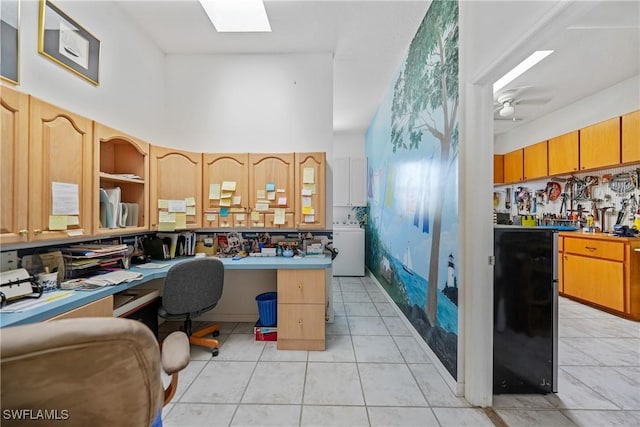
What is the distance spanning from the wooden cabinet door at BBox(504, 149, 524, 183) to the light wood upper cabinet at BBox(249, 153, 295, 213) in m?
4.37

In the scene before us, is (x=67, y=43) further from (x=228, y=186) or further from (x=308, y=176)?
(x=308, y=176)

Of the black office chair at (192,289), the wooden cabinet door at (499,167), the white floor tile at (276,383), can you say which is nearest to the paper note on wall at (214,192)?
the black office chair at (192,289)

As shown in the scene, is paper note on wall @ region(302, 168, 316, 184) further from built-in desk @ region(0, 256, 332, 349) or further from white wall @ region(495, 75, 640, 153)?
white wall @ region(495, 75, 640, 153)

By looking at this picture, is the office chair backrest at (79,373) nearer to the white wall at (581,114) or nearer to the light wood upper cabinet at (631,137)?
the light wood upper cabinet at (631,137)

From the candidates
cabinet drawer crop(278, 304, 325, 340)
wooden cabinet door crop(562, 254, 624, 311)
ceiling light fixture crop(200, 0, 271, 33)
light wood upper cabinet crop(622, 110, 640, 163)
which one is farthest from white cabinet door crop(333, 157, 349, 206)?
light wood upper cabinet crop(622, 110, 640, 163)

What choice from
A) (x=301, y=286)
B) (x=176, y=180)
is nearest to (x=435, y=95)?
(x=301, y=286)

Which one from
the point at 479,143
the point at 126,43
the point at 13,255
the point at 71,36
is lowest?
the point at 13,255

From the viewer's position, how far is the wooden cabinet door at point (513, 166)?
14.8 feet

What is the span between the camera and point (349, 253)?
4863mm

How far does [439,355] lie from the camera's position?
201 centimetres

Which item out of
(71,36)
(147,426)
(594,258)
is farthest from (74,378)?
(594,258)

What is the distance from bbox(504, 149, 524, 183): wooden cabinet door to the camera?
178 inches

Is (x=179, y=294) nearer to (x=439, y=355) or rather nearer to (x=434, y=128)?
(x=439, y=355)

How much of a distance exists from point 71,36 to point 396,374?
3.52m
